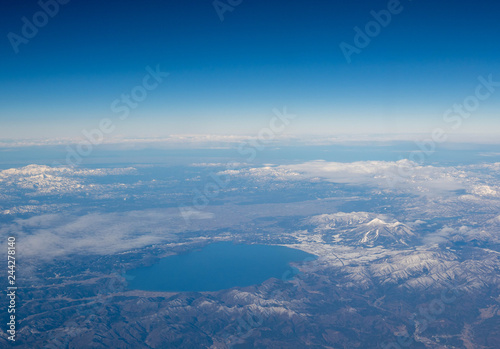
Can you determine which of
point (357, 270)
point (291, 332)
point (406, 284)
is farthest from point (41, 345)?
point (406, 284)

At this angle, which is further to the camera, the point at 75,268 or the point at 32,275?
the point at 75,268

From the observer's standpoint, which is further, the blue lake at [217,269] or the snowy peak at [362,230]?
the snowy peak at [362,230]

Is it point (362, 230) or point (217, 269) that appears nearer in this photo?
point (217, 269)

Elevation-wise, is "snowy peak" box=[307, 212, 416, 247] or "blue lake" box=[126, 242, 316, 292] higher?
"snowy peak" box=[307, 212, 416, 247]

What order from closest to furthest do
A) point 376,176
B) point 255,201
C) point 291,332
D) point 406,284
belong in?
point 291,332 → point 406,284 → point 255,201 → point 376,176

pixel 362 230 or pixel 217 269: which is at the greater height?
pixel 362 230

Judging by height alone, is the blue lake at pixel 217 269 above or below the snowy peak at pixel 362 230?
below

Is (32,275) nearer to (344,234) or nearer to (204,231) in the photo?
(204,231)

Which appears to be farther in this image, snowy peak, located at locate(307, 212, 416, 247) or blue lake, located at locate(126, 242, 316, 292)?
snowy peak, located at locate(307, 212, 416, 247)
